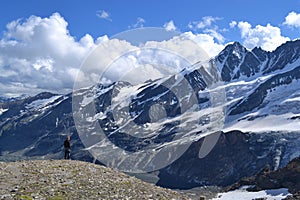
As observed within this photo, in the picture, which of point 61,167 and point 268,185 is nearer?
point 61,167

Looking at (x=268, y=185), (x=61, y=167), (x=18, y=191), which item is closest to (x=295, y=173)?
(x=268, y=185)

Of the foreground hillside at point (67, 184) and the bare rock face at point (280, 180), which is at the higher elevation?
the foreground hillside at point (67, 184)

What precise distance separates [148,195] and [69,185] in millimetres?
5585

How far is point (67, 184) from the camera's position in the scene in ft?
91.5

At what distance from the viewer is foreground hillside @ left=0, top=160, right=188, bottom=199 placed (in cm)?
2538

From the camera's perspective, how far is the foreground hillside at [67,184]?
83.3ft

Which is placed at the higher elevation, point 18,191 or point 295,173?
point 18,191

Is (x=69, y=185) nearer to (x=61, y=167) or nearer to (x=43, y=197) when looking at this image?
(x=43, y=197)

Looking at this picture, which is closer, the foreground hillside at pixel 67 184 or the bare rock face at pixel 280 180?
the foreground hillside at pixel 67 184

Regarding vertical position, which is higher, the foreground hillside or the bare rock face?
the foreground hillside

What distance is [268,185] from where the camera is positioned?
314ft

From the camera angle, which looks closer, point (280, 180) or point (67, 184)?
point (67, 184)

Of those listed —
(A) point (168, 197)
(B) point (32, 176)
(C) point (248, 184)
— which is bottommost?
(C) point (248, 184)

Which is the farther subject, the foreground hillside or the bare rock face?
the bare rock face
